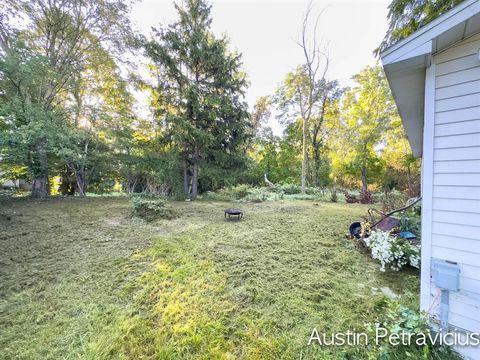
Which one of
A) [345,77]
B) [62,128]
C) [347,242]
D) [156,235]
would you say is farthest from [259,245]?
[345,77]

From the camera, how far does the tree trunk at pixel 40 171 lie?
7292 mm

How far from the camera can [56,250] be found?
323 centimetres

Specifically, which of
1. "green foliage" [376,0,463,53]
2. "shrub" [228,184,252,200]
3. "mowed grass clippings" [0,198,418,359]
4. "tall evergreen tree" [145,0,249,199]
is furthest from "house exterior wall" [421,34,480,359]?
"shrub" [228,184,252,200]

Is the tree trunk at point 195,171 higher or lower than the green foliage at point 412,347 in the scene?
higher

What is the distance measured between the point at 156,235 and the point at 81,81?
10062mm

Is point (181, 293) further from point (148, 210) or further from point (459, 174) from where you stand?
point (148, 210)

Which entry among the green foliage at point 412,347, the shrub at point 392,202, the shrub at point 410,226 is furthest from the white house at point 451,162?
the shrub at point 392,202

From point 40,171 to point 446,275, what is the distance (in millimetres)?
11611

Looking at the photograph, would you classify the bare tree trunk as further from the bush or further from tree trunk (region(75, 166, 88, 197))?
tree trunk (region(75, 166, 88, 197))

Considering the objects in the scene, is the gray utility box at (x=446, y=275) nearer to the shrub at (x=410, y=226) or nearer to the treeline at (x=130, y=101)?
the shrub at (x=410, y=226)

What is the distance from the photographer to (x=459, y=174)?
1.51 m

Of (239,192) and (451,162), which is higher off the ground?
(451,162)

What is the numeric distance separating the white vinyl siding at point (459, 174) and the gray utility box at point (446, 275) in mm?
66

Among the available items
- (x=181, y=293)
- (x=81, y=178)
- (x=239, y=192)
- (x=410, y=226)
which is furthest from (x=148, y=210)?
(x=81, y=178)
